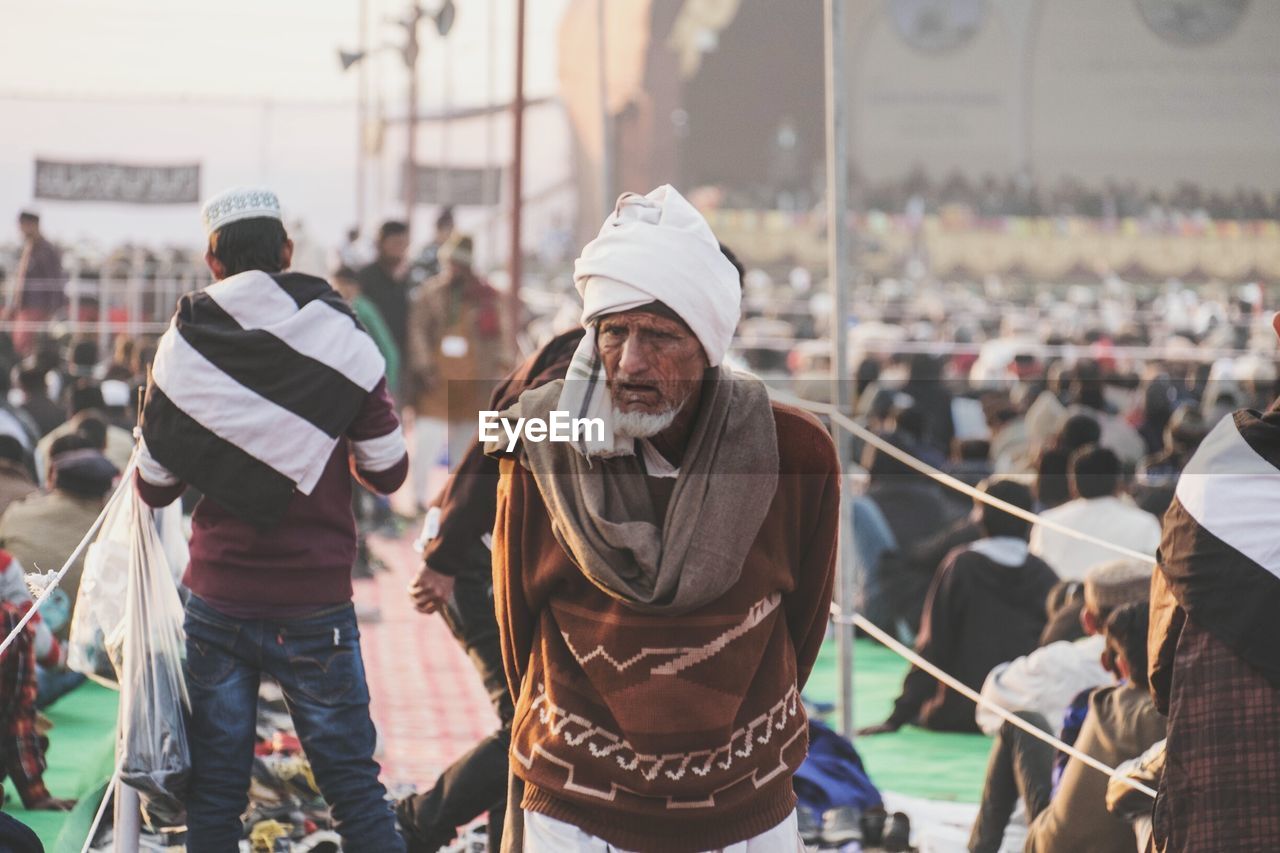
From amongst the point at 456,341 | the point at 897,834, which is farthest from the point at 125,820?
the point at 456,341

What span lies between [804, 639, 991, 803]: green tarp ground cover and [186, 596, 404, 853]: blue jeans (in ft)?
8.26

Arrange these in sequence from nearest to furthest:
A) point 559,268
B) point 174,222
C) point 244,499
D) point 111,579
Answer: point 244,499 → point 111,579 → point 174,222 → point 559,268

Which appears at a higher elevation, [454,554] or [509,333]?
[509,333]

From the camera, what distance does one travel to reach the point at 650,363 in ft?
7.72

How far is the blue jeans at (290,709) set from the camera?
Result: 3.32 metres

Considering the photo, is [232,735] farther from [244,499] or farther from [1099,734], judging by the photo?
[1099,734]

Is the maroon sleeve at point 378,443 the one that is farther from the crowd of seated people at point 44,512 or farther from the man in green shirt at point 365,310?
the man in green shirt at point 365,310

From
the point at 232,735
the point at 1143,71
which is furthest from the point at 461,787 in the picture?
the point at 1143,71

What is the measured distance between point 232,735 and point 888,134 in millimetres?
55670

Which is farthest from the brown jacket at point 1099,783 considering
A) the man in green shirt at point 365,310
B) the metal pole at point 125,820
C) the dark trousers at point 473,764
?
the man in green shirt at point 365,310

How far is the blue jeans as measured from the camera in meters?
3.32

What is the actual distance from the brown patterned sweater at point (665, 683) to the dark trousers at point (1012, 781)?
1935 mm

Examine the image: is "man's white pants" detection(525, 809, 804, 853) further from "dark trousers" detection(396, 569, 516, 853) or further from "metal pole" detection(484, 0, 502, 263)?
"metal pole" detection(484, 0, 502, 263)

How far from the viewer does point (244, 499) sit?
3.23 metres
